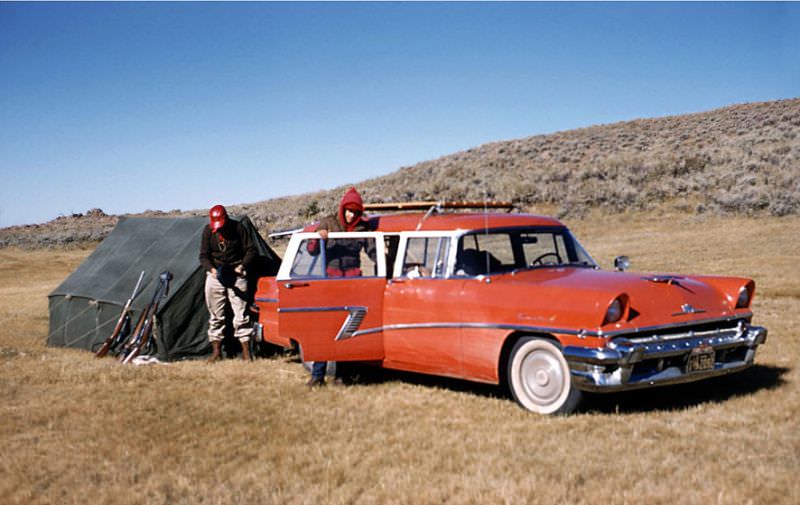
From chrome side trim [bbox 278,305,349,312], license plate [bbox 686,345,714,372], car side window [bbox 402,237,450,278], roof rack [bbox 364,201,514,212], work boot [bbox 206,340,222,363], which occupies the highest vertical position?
roof rack [bbox 364,201,514,212]

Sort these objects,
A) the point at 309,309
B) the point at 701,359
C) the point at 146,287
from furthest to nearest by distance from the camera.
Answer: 1. the point at 146,287
2. the point at 309,309
3. the point at 701,359

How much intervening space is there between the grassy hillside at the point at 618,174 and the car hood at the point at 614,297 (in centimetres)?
1264

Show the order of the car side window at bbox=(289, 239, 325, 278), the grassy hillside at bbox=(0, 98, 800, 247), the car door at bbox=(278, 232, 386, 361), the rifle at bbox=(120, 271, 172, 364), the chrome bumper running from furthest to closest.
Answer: the grassy hillside at bbox=(0, 98, 800, 247) → the rifle at bbox=(120, 271, 172, 364) → the car side window at bbox=(289, 239, 325, 278) → the car door at bbox=(278, 232, 386, 361) → the chrome bumper

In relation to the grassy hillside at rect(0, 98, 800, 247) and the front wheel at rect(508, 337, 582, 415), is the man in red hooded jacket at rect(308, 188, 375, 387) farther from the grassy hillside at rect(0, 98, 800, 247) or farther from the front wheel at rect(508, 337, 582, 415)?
the grassy hillside at rect(0, 98, 800, 247)

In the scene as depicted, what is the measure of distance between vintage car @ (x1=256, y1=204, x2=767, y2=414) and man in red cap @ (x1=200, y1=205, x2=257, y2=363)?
1.17 metres

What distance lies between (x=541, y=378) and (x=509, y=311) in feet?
1.98

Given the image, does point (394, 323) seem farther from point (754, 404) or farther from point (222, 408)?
point (754, 404)

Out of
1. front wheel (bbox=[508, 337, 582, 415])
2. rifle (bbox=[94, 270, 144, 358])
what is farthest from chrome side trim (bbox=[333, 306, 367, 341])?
rifle (bbox=[94, 270, 144, 358])

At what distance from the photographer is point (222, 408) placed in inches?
280

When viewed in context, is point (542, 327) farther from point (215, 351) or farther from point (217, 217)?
point (215, 351)

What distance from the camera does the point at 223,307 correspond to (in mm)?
9781

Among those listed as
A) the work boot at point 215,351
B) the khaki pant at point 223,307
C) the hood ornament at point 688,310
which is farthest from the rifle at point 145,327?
the hood ornament at point 688,310

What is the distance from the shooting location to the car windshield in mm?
7219

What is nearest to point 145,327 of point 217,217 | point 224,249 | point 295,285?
point 224,249
